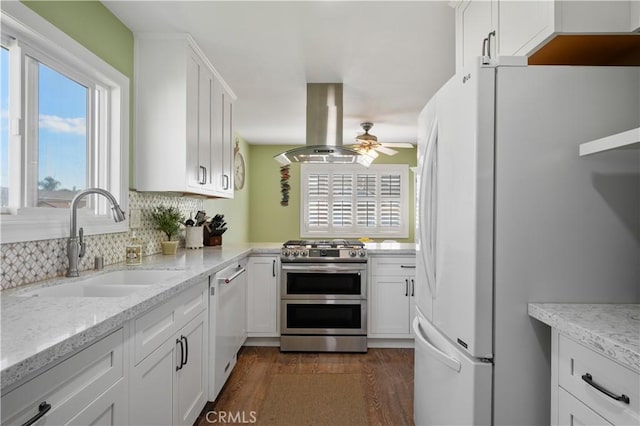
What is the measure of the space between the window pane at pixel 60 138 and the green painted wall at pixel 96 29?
0.74ft

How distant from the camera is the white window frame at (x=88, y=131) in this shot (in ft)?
4.96

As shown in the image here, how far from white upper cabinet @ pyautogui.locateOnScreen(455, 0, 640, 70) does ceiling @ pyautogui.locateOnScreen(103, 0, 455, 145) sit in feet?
1.84

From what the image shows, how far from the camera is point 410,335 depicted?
10.8 feet

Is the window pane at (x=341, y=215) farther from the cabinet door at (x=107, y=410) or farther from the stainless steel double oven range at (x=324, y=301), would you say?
the cabinet door at (x=107, y=410)

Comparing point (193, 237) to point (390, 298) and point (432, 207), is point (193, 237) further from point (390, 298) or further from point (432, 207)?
point (432, 207)

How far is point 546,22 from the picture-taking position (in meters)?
1.29

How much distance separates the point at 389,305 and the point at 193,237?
1865 millimetres

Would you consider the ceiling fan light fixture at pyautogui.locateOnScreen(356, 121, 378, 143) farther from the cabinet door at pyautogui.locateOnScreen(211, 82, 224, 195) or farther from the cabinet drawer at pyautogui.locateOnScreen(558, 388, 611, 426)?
the cabinet drawer at pyautogui.locateOnScreen(558, 388, 611, 426)

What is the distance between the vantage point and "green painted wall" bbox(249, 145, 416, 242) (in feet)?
21.2

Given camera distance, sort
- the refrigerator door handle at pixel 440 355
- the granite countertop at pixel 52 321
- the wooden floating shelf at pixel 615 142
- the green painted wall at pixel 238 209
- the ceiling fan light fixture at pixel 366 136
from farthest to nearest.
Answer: the green painted wall at pixel 238 209 → the ceiling fan light fixture at pixel 366 136 → the refrigerator door handle at pixel 440 355 → the wooden floating shelf at pixel 615 142 → the granite countertop at pixel 52 321

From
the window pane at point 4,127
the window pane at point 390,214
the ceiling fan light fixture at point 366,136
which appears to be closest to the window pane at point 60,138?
the window pane at point 4,127

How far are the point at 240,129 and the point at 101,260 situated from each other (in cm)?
355

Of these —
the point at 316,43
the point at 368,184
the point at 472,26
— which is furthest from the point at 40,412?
the point at 368,184

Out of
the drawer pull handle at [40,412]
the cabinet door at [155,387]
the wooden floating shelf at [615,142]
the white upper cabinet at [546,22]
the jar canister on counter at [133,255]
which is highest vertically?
the white upper cabinet at [546,22]
